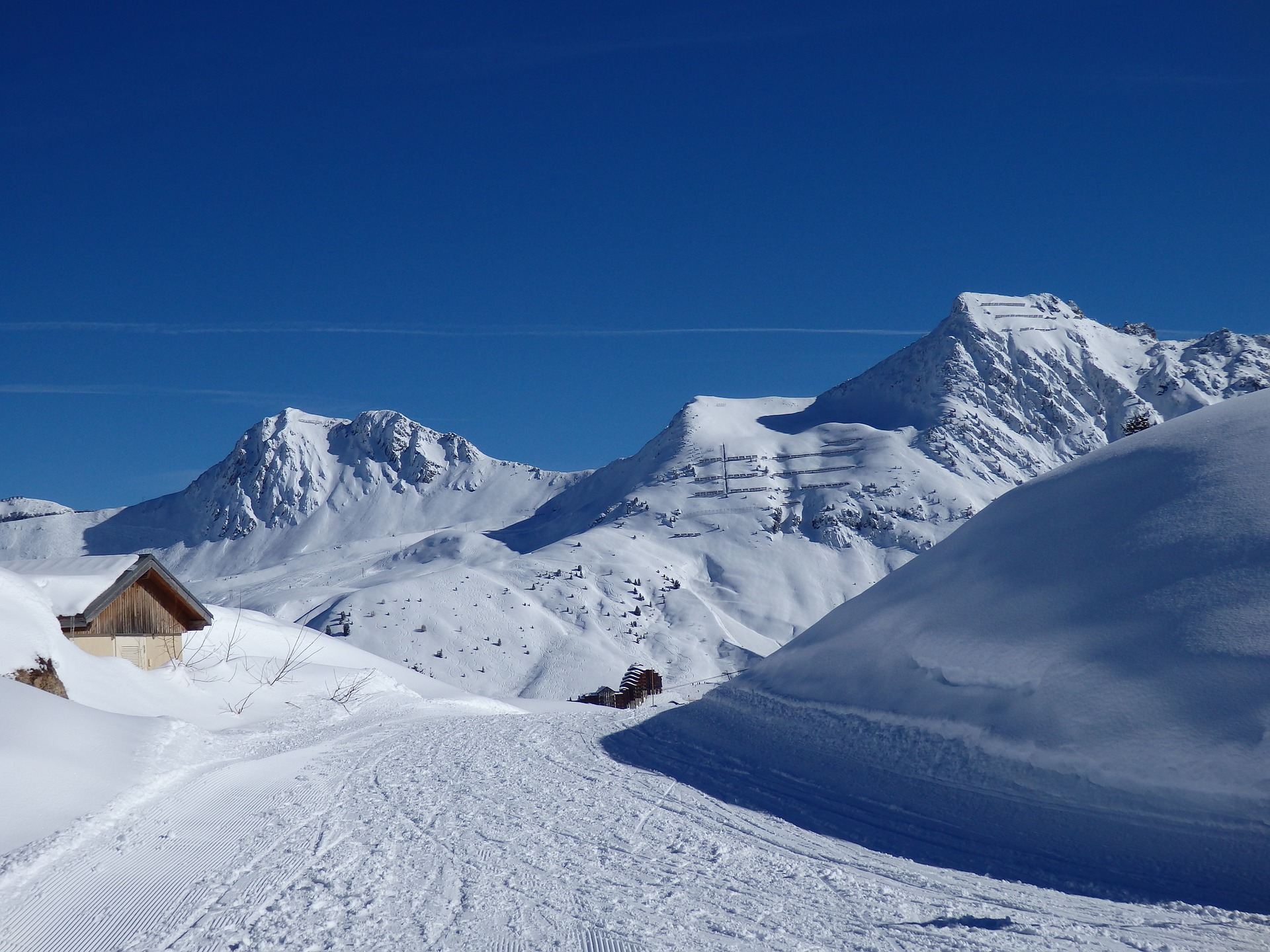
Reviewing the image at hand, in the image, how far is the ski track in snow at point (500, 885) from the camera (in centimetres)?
482

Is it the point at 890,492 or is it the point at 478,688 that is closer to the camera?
the point at 478,688

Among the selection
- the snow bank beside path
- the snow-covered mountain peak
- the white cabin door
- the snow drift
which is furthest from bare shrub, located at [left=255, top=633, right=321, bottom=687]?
the snow-covered mountain peak

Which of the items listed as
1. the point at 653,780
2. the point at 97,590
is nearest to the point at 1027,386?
the point at 97,590

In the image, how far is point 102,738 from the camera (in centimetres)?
948

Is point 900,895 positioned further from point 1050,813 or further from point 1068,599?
point 1068,599

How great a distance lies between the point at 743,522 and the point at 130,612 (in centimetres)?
11035

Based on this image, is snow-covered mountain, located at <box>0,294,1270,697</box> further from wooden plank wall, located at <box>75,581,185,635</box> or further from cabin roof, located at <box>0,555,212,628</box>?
wooden plank wall, located at <box>75,581,185,635</box>

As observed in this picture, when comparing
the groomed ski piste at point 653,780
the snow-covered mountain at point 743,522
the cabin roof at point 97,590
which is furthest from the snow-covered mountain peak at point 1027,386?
the groomed ski piste at point 653,780

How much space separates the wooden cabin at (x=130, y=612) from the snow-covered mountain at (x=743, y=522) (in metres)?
44.6

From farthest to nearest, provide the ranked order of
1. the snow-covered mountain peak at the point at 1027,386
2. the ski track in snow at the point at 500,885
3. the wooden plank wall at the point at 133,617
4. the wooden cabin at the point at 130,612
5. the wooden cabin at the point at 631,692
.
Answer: the snow-covered mountain peak at the point at 1027,386 < the wooden cabin at the point at 631,692 < the wooden plank wall at the point at 133,617 < the wooden cabin at the point at 130,612 < the ski track in snow at the point at 500,885

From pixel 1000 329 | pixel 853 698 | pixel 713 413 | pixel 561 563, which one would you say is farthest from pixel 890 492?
pixel 853 698

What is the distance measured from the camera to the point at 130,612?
1997 centimetres

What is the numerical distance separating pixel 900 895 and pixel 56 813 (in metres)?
6.17

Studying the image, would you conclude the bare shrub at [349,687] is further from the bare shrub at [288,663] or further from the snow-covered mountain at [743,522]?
the snow-covered mountain at [743,522]
